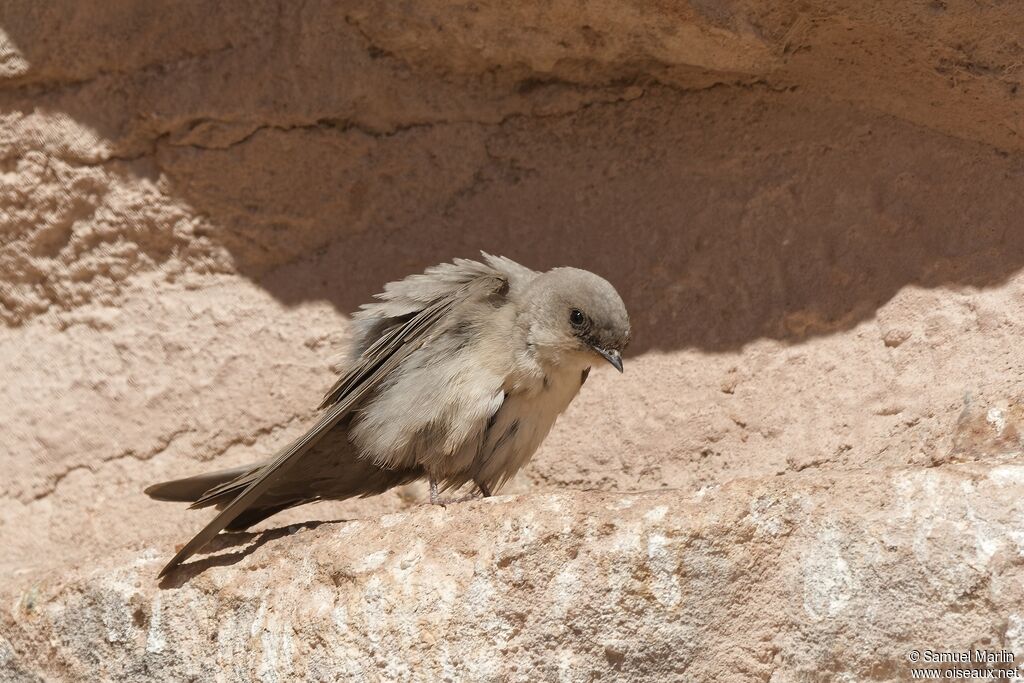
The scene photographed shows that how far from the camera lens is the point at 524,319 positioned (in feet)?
12.3

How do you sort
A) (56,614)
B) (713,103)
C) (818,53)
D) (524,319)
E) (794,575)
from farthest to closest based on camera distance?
1. (713,103)
2. (818,53)
3. (524,319)
4. (56,614)
5. (794,575)

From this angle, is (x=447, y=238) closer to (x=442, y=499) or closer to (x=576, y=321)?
(x=576, y=321)

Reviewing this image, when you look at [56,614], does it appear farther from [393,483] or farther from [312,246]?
[312,246]

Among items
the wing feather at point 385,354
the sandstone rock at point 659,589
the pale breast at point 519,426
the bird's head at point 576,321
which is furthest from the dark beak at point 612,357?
the sandstone rock at point 659,589

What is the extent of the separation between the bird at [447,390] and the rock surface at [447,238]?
0.26 meters

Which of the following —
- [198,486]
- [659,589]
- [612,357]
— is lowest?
[198,486]

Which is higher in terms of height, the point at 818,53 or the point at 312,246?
the point at 818,53

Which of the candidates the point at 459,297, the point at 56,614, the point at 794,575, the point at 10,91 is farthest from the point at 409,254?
the point at 794,575

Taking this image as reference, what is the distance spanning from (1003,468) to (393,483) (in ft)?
6.32

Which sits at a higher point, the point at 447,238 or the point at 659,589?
the point at 447,238

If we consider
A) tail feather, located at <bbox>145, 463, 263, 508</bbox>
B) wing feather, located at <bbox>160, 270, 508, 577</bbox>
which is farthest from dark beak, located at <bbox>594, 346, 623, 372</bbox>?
tail feather, located at <bbox>145, 463, 263, 508</bbox>

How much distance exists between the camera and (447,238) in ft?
15.8

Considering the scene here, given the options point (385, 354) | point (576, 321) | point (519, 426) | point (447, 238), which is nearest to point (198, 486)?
point (385, 354)

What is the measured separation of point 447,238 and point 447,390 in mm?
1336
